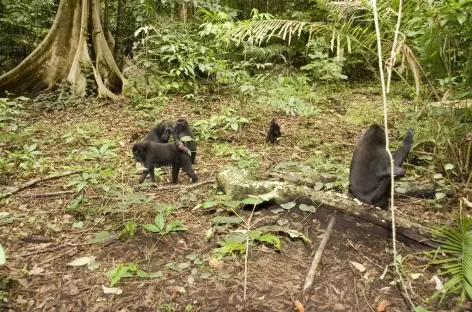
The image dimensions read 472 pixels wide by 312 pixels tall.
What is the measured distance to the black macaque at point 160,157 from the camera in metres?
5.27

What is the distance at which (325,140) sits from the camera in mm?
7238

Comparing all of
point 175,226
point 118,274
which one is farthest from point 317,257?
point 118,274

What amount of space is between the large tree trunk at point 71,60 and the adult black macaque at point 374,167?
23.2ft

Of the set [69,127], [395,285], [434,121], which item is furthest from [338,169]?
[69,127]

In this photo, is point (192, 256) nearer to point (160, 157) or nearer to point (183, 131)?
point (160, 157)

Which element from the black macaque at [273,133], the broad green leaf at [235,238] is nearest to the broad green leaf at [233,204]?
the broad green leaf at [235,238]

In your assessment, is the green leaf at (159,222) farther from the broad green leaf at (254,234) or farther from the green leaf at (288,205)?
the green leaf at (288,205)

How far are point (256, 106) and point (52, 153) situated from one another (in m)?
4.92

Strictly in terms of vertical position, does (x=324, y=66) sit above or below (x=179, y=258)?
above

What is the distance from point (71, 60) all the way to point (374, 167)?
8764 mm

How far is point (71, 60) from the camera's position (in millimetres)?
10047

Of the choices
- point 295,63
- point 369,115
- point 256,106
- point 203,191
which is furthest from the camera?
point 295,63

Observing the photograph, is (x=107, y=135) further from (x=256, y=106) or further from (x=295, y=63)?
(x=295, y=63)

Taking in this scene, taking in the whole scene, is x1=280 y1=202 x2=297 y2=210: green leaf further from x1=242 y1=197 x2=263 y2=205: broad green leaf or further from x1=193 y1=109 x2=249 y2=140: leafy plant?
x1=193 y1=109 x2=249 y2=140: leafy plant
